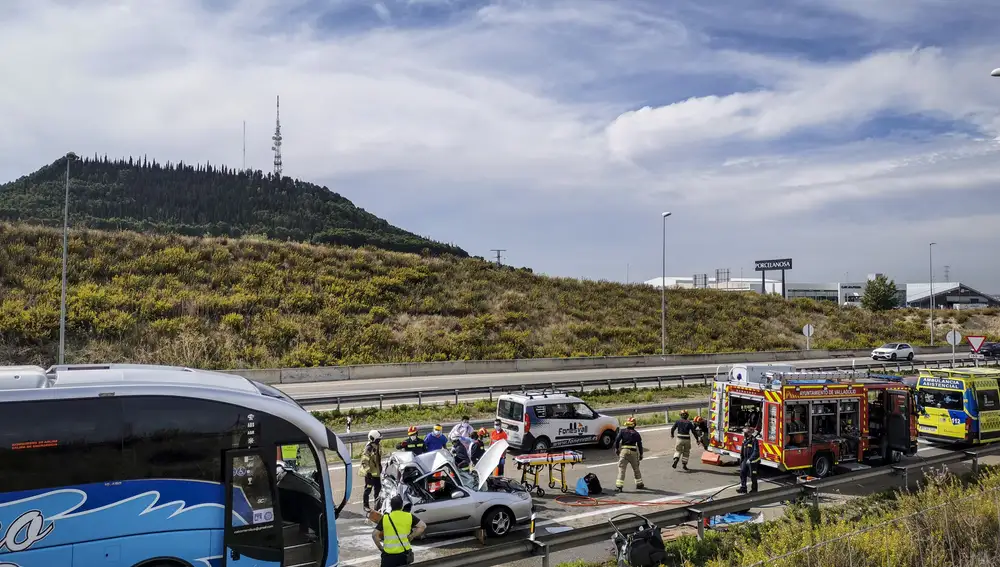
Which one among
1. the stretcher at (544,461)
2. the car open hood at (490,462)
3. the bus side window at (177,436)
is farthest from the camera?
the stretcher at (544,461)

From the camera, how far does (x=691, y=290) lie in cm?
6862

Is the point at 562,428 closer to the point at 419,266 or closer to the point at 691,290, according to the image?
the point at 419,266

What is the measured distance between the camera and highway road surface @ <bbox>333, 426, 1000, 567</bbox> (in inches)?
429

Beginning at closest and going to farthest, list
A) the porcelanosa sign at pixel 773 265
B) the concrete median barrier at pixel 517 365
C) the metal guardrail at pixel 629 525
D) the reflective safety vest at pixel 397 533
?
the metal guardrail at pixel 629 525, the reflective safety vest at pixel 397 533, the concrete median barrier at pixel 517 365, the porcelanosa sign at pixel 773 265

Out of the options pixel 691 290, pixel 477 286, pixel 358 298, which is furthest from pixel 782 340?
pixel 358 298

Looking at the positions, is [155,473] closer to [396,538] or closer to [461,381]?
[396,538]

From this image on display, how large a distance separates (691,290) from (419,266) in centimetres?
2959

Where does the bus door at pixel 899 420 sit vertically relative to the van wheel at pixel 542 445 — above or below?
above

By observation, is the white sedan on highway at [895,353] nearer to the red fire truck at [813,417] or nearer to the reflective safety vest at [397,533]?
the red fire truck at [813,417]

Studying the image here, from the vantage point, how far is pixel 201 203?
108875 mm

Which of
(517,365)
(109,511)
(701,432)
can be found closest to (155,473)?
(109,511)

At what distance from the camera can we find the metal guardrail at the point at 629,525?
27.1 feet

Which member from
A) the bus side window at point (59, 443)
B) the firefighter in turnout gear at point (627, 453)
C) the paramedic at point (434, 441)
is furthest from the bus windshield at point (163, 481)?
the firefighter in turnout gear at point (627, 453)

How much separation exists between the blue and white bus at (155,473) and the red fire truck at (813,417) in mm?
10397
